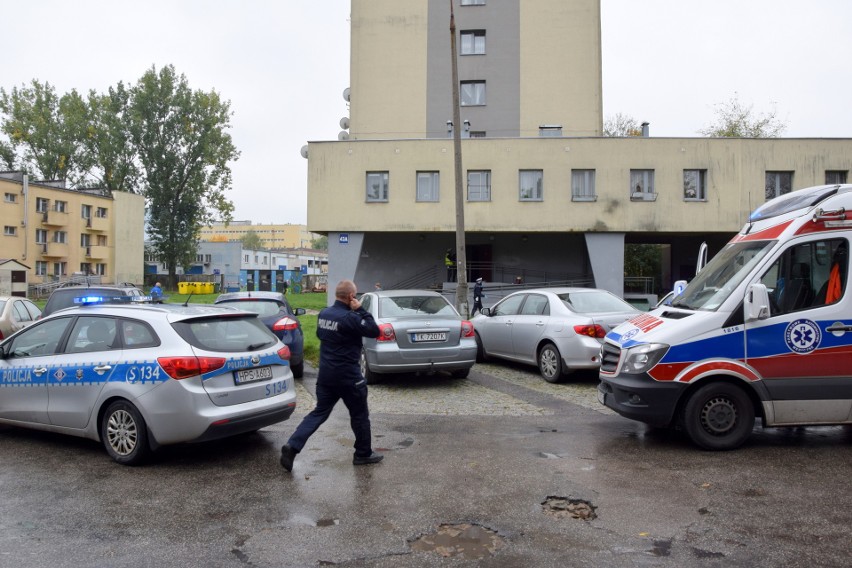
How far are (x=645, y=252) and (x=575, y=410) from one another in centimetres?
3534

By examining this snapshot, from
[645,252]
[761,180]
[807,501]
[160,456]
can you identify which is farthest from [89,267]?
[807,501]

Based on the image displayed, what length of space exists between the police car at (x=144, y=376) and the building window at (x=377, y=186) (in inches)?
796

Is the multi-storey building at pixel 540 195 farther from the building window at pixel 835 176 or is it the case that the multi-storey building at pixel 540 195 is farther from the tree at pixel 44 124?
the tree at pixel 44 124

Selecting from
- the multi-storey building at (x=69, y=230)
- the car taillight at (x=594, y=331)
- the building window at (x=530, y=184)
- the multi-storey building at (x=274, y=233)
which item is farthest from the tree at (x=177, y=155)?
the multi-storey building at (x=274, y=233)

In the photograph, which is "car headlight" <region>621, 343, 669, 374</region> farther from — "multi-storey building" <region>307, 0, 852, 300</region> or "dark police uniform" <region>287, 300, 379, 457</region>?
"multi-storey building" <region>307, 0, 852, 300</region>

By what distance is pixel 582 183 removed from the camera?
25984mm

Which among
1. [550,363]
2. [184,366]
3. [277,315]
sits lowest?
[550,363]

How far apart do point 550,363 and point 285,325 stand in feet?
14.4

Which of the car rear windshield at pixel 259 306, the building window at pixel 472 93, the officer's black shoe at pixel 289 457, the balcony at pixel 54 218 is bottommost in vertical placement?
the officer's black shoe at pixel 289 457

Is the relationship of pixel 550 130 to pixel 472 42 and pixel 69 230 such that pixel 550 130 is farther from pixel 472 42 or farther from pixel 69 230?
pixel 69 230

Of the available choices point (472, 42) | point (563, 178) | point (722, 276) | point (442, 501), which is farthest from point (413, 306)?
point (472, 42)

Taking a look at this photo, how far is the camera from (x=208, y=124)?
56.7m

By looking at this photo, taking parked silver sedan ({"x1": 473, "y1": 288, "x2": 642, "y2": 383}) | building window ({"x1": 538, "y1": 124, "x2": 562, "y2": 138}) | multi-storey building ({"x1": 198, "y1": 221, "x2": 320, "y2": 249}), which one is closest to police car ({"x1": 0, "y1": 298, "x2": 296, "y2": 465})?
parked silver sedan ({"x1": 473, "y1": 288, "x2": 642, "y2": 383})

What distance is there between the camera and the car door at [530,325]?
10.6 m
